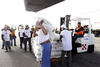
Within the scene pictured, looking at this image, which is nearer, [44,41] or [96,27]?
[44,41]

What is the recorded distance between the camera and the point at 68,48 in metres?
4.91

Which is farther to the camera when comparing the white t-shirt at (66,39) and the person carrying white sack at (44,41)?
the white t-shirt at (66,39)

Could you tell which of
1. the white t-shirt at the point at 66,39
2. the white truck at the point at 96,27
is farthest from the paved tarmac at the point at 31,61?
the white truck at the point at 96,27

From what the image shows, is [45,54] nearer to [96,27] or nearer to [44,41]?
[44,41]

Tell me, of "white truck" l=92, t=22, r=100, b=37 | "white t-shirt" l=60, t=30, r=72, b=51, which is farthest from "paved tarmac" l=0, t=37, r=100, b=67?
"white truck" l=92, t=22, r=100, b=37

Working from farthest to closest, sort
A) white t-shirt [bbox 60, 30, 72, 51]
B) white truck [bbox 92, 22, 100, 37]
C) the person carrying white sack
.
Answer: white truck [bbox 92, 22, 100, 37], white t-shirt [bbox 60, 30, 72, 51], the person carrying white sack

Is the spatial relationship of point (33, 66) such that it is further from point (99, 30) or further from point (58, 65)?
point (99, 30)

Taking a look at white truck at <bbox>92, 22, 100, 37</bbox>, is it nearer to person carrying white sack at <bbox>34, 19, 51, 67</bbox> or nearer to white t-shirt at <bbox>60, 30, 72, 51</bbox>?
white t-shirt at <bbox>60, 30, 72, 51</bbox>

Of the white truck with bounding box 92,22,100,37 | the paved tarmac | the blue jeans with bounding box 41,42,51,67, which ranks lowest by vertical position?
the paved tarmac

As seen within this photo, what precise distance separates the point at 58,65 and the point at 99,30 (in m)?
15.3

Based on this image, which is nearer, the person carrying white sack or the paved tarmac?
the person carrying white sack

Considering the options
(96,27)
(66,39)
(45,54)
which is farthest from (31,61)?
(96,27)

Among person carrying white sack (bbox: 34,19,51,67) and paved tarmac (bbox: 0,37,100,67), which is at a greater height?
person carrying white sack (bbox: 34,19,51,67)

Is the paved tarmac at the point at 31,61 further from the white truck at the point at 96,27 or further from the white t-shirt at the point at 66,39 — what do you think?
the white truck at the point at 96,27
